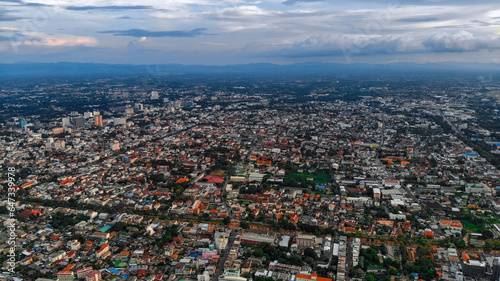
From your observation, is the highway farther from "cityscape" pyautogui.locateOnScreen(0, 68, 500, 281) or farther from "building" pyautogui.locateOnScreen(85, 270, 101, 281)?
"building" pyautogui.locateOnScreen(85, 270, 101, 281)

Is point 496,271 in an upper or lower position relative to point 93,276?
lower

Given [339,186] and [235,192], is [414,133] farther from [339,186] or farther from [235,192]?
[235,192]

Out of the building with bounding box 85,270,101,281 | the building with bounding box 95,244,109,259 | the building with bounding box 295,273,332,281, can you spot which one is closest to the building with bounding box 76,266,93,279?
the building with bounding box 85,270,101,281

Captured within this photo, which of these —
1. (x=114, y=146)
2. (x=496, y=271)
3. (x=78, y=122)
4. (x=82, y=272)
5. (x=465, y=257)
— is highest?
(x=78, y=122)

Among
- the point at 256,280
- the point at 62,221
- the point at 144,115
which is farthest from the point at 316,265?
the point at 144,115

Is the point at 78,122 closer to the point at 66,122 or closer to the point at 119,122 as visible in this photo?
the point at 66,122

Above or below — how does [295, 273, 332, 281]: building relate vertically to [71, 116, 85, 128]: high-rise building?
below

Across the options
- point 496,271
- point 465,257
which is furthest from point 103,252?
point 496,271

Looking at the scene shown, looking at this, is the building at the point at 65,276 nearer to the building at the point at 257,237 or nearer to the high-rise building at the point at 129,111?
the building at the point at 257,237

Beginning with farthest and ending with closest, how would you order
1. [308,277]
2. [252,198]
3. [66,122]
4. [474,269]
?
1. [66,122]
2. [252,198]
3. [474,269]
4. [308,277]
